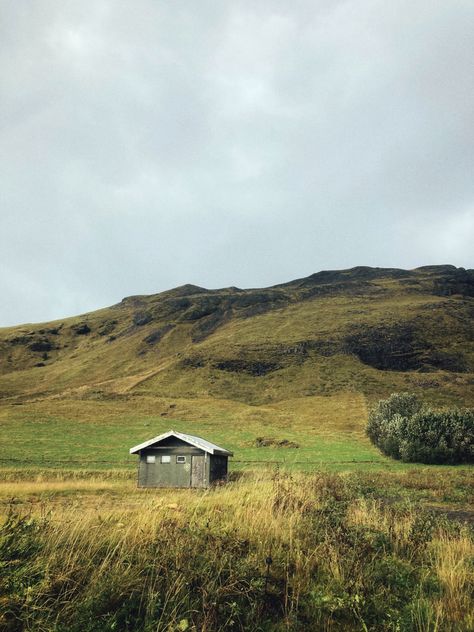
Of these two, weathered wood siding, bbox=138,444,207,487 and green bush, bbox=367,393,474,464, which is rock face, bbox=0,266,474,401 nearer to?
green bush, bbox=367,393,474,464

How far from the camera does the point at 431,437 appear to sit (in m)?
51.0

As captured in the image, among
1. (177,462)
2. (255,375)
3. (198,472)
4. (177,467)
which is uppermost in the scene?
(255,375)

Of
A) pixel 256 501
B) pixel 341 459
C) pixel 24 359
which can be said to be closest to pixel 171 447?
pixel 341 459

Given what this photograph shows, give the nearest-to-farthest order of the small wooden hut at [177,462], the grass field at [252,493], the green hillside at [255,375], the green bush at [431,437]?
the grass field at [252,493], the small wooden hut at [177,462], the green bush at [431,437], the green hillside at [255,375]

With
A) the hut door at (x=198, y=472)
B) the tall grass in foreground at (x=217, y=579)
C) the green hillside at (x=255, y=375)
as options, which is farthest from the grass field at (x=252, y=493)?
the hut door at (x=198, y=472)

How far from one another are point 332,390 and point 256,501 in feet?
322

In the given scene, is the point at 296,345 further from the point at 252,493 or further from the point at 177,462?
the point at 252,493

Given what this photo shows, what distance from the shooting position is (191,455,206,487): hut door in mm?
35531

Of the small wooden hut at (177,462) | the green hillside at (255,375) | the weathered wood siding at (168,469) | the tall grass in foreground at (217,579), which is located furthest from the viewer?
the green hillside at (255,375)

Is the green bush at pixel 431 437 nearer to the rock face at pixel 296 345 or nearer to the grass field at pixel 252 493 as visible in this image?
the grass field at pixel 252 493

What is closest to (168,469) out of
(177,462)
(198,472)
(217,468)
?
(177,462)

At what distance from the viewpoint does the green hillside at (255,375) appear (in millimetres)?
65438

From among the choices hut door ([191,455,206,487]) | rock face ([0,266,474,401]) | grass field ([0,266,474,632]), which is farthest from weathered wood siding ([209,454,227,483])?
rock face ([0,266,474,401])

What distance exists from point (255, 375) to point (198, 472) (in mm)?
83958
